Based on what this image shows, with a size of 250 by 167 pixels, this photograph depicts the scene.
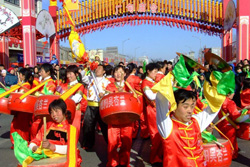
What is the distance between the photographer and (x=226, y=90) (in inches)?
105

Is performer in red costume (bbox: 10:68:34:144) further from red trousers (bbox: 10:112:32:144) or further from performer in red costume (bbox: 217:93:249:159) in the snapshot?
performer in red costume (bbox: 217:93:249:159)

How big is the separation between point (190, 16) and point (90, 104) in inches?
442

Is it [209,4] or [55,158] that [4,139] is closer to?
[55,158]

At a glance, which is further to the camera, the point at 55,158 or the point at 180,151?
the point at 55,158

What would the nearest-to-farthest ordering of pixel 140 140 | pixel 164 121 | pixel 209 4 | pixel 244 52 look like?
1. pixel 164 121
2. pixel 140 140
3. pixel 244 52
4. pixel 209 4

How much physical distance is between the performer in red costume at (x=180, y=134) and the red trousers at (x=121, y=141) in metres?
1.59

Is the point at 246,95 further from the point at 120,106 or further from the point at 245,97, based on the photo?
the point at 120,106

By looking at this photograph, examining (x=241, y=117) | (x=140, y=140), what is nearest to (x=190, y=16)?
(x=140, y=140)

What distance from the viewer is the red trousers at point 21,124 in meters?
5.69

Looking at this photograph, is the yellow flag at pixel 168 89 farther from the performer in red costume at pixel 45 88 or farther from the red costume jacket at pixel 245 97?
the performer in red costume at pixel 45 88

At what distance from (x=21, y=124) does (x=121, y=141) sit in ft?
8.03

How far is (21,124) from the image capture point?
574 cm

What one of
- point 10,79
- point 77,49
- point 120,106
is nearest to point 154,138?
point 120,106

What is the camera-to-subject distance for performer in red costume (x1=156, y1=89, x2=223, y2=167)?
270cm
